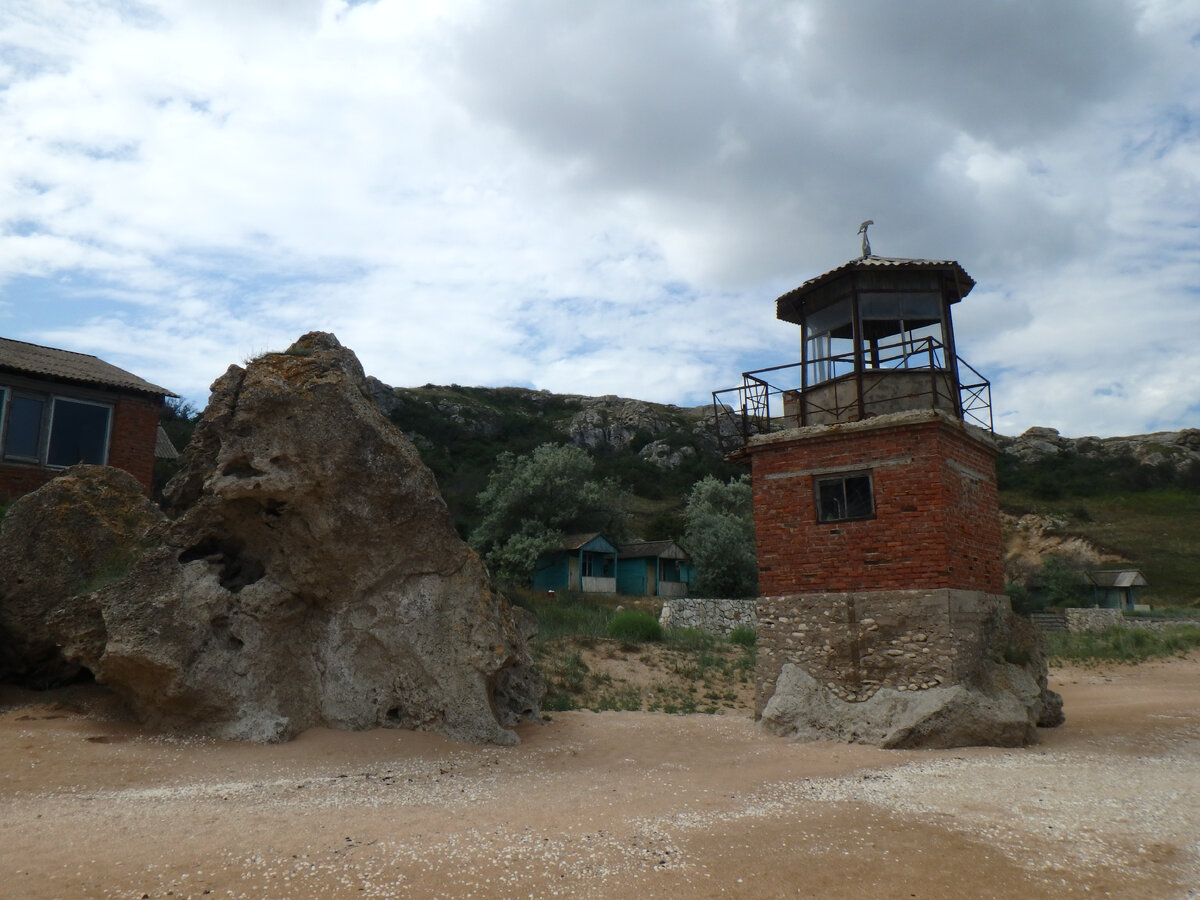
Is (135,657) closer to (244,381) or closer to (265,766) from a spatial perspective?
(265,766)

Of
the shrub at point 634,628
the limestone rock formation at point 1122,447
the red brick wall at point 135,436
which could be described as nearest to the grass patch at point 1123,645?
the shrub at point 634,628

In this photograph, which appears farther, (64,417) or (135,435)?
(135,435)

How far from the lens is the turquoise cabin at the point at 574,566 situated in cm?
3638

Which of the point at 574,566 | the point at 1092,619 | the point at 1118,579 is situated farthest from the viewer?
the point at 1118,579

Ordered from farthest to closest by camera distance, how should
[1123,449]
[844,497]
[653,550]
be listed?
[1123,449] < [653,550] < [844,497]

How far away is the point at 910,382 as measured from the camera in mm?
12859

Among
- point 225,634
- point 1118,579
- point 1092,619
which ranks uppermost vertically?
point 1118,579

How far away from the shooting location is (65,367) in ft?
56.8

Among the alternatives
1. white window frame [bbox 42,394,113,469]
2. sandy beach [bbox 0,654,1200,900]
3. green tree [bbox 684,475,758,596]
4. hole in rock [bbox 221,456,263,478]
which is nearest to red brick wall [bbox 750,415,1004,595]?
sandy beach [bbox 0,654,1200,900]

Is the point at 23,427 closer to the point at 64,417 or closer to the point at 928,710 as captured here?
the point at 64,417

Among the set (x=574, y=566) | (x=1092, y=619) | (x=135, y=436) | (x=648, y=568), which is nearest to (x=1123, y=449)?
(x=1092, y=619)

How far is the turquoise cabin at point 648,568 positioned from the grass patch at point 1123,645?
16411mm

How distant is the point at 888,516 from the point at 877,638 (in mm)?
1827

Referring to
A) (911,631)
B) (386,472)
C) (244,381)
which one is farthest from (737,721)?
(244,381)
